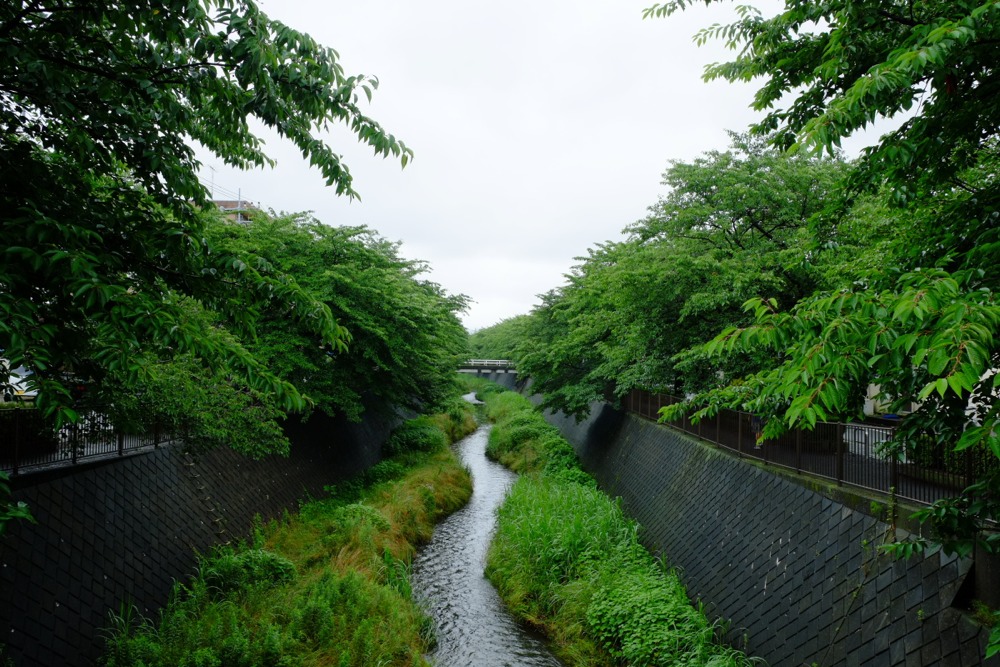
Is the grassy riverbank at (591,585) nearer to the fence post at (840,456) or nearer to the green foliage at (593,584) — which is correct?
the green foliage at (593,584)

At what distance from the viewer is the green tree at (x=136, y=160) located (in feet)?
12.0

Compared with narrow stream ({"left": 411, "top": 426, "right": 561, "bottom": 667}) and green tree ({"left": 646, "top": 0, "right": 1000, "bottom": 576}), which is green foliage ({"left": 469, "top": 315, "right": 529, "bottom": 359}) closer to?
narrow stream ({"left": 411, "top": 426, "right": 561, "bottom": 667})

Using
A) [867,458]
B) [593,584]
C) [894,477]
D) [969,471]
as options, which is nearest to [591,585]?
[593,584]

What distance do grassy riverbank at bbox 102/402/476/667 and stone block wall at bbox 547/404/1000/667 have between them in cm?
560

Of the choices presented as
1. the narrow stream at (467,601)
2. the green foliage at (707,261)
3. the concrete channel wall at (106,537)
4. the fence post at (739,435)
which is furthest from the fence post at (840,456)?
the concrete channel wall at (106,537)

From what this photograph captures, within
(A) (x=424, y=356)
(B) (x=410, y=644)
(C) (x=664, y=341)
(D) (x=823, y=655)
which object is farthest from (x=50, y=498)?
(C) (x=664, y=341)

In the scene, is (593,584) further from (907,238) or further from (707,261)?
(907,238)

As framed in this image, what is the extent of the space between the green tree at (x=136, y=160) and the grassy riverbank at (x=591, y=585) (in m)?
7.76

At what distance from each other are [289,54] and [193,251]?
1.86 m

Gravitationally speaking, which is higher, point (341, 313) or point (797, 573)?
point (341, 313)

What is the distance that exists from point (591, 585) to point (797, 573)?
14.4 feet

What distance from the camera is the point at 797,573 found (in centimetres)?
796

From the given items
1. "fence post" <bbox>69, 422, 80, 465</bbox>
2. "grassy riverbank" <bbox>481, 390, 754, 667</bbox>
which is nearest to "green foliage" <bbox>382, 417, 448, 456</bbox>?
"grassy riverbank" <bbox>481, 390, 754, 667</bbox>

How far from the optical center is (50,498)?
7.93 m
